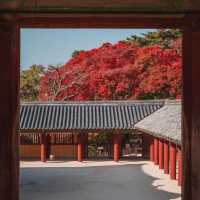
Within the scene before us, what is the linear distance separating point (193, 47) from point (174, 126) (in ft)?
51.5

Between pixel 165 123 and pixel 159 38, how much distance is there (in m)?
17.0

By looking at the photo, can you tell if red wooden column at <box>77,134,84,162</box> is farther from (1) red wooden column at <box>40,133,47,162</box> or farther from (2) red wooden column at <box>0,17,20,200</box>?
(2) red wooden column at <box>0,17,20,200</box>

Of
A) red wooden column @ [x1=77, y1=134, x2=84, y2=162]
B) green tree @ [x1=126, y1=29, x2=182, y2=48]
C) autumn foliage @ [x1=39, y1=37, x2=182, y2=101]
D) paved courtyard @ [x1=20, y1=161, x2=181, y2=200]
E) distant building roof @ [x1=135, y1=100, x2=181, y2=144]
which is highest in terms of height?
green tree @ [x1=126, y1=29, x2=182, y2=48]

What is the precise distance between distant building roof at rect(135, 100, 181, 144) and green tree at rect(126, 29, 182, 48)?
1048 centimetres

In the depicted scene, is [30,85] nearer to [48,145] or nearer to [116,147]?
[48,145]

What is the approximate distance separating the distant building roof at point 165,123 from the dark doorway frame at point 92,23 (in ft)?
39.2

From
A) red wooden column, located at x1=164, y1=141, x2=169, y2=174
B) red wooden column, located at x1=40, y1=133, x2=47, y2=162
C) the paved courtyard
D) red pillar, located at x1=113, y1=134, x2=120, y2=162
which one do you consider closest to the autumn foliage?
red pillar, located at x1=113, y1=134, x2=120, y2=162

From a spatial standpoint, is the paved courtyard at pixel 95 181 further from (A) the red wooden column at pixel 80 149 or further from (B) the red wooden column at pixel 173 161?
(A) the red wooden column at pixel 80 149

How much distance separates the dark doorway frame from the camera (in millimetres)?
3883

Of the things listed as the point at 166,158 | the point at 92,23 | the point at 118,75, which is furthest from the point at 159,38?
the point at 92,23

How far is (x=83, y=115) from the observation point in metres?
27.7

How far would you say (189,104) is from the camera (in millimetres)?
4074

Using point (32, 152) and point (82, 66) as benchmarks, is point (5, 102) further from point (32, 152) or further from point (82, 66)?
point (82, 66)

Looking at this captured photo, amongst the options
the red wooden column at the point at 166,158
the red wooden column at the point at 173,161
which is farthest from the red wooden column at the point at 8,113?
the red wooden column at the point at 166,158
